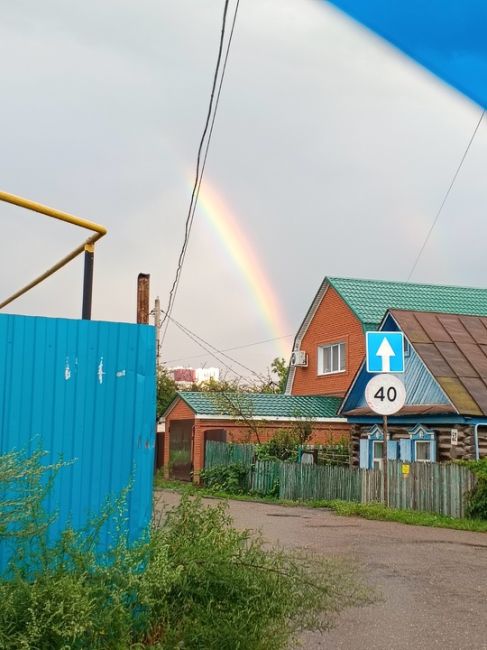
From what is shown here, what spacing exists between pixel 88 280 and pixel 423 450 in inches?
669

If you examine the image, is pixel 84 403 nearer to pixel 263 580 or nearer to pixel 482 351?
pixel 263 580

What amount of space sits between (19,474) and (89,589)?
0.85 meters

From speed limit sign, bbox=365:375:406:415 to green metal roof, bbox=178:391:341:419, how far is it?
45.7ft

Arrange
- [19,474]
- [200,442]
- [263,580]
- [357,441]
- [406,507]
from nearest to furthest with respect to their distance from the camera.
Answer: [19,474] → [263,580] → [406,507] → [357,441] → [200,442]

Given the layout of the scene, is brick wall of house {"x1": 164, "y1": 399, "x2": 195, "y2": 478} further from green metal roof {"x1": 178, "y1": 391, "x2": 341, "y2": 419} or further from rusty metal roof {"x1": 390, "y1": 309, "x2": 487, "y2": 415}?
rusty metal roof {"x1": 390, "y1": 309, "x2": 487, "y2": 415}

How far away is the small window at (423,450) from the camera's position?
2242cm

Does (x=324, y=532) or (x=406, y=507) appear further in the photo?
(x=406, y=507)

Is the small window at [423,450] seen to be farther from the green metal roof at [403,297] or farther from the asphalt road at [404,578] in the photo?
the green metal roof at [403,297]

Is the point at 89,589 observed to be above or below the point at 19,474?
below

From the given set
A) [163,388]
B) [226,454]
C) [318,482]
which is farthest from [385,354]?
[163,388]

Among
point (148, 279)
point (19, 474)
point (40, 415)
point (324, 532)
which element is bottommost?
point (324, 532)

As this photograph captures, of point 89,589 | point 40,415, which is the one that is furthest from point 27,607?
point 40,415

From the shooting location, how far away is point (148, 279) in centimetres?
1114

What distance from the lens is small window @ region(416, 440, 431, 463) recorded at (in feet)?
73.6
